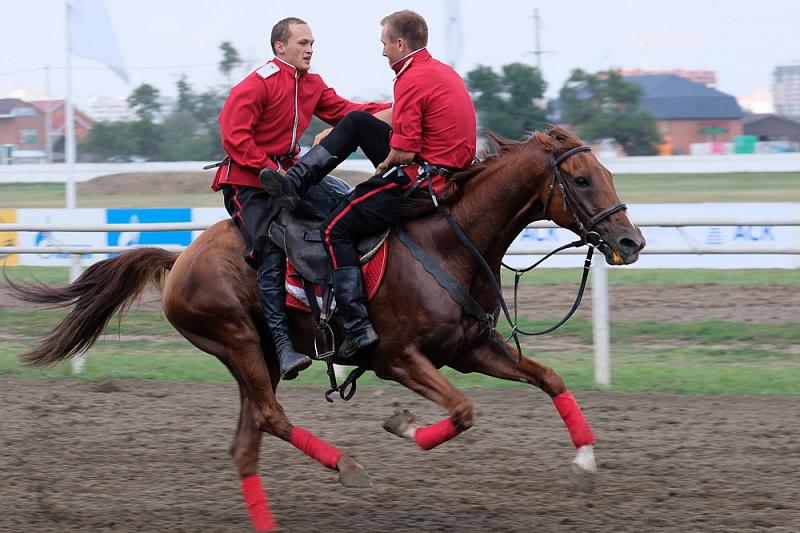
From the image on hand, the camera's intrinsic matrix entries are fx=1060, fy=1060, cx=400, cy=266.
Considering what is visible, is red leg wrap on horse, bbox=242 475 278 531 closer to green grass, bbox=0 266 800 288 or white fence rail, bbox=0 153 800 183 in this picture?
green grass, bbox=0 266 800 288

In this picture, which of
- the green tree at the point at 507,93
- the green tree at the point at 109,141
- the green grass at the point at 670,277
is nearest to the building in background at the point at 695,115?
the green tree at the point at 507,93

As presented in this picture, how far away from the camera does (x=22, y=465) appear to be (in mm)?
6043

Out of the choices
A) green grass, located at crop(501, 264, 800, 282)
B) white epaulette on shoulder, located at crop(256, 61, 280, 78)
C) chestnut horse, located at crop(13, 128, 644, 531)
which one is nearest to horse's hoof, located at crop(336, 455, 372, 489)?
chestnut horse, located at crop(13, 128, 644, 531)

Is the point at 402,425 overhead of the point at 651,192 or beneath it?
beneath

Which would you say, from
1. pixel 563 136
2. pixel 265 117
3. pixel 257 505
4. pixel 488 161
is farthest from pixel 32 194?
pixel 563 136

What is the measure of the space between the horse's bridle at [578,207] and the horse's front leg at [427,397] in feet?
3.03

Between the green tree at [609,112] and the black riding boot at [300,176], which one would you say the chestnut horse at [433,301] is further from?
the green tree at [609,112]

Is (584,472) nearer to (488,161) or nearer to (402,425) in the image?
(402,425)

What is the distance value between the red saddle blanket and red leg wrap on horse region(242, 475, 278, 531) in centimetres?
87

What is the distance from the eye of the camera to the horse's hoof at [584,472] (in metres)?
5.11

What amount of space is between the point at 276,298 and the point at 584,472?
1.71 metres

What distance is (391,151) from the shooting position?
4961mm

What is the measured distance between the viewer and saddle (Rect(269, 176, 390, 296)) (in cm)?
505

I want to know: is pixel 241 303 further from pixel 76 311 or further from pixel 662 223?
pixel 662 223
